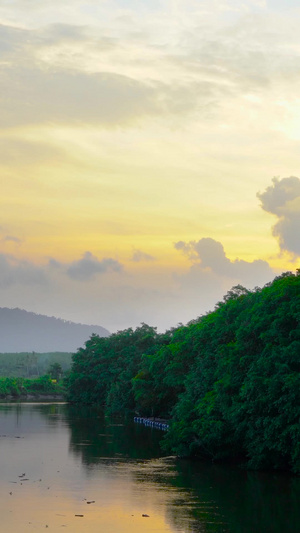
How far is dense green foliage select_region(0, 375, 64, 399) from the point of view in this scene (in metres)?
142

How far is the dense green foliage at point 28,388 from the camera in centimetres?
14212

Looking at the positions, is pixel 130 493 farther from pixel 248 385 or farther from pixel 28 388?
pixel 28 388

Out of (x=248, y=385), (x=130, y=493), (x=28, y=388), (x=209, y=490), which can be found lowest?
(x=130, y=493)

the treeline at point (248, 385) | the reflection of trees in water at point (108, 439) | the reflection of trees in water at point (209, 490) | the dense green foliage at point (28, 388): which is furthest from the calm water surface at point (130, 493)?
the dense green foliage at point (28, 388)

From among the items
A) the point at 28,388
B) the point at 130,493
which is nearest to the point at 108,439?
the point at 130,493

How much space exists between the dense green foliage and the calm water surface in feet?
265

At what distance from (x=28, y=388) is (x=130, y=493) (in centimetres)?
11163

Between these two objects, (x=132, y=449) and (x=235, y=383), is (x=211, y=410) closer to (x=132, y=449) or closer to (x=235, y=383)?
(x=235, y=383)

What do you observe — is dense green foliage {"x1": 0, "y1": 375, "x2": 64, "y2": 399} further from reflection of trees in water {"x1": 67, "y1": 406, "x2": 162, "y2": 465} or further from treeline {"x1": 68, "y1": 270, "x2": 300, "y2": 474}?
treeline {"x1": 68, "y1": 270, "x2": 300, "y2": 474}

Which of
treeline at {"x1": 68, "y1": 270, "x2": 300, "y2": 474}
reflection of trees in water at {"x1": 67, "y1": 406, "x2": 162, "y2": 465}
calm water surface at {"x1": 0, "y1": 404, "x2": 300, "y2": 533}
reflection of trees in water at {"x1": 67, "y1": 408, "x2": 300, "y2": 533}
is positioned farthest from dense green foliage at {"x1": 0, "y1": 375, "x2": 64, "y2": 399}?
treeline at {"x1": 68, "y1": 270, "x2": 300, "y2": 474}

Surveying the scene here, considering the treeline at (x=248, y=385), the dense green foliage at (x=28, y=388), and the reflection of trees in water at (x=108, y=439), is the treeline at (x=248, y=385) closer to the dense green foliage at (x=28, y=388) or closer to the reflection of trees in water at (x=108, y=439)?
the reflection of trees in water at (x=108, y=439)

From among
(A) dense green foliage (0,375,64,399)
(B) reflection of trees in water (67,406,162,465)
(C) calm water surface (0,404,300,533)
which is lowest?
(C) calm water surface (0,404,300,533)

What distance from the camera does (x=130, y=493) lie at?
39969mm

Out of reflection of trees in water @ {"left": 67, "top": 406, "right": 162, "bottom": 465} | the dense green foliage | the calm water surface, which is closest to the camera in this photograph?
the calm water surface
